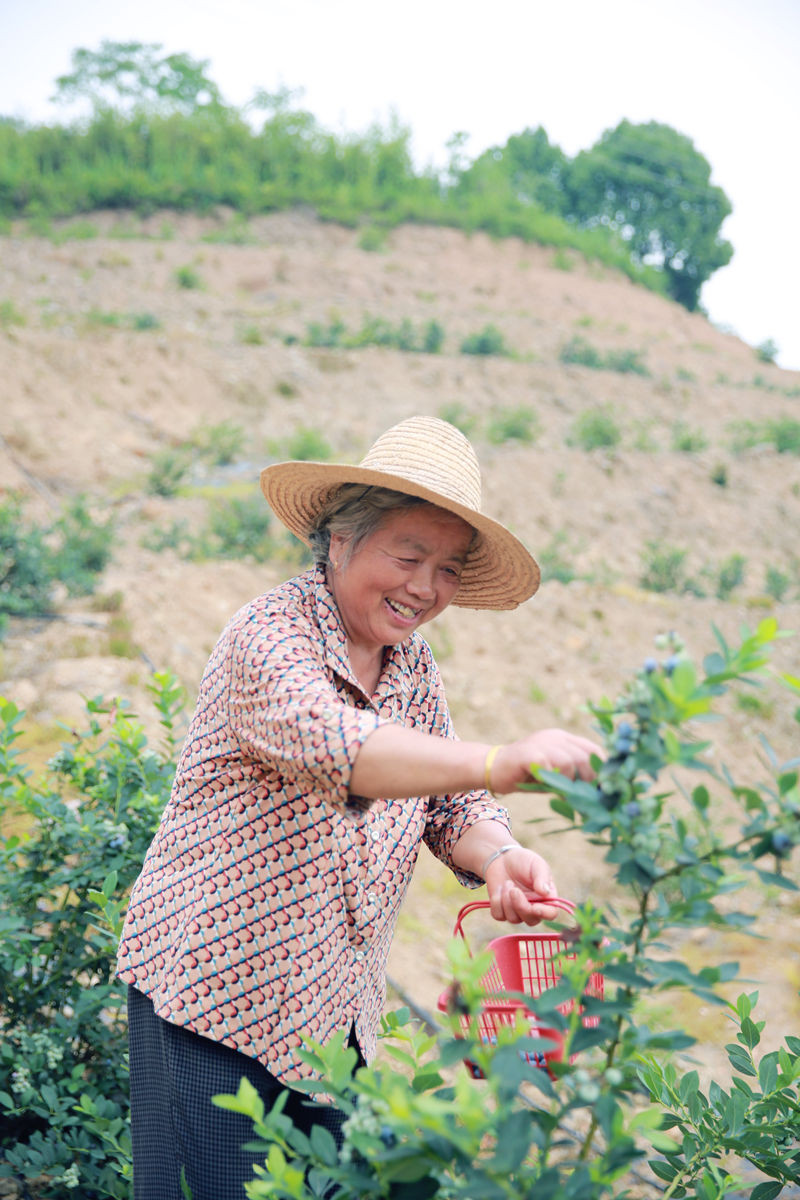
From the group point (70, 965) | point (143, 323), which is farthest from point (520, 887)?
point (143, 323)

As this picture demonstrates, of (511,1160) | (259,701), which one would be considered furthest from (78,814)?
(511,1160)

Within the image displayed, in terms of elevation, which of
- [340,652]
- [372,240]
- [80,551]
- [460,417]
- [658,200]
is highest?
[658,200]

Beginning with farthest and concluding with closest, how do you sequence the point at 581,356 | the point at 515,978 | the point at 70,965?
the point at 581,356 < the point at 70,965 < the point at 515,978

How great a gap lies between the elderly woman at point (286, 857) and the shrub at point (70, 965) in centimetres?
33

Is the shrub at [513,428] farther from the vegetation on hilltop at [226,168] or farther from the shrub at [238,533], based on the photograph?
the vegetation on hilltop at [226,168]

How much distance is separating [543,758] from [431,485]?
0.69m

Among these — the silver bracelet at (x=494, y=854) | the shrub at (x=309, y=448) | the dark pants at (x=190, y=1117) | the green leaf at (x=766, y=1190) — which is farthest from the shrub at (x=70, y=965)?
the shrub at (x=309, y=448)

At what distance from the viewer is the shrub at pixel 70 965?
183 centimetres

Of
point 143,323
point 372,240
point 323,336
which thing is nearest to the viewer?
point 143,323

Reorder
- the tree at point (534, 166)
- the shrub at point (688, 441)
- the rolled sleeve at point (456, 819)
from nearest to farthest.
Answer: the rolled sleeve at point (456, 819), the shrub at point (688, 441), the tree at point (534, 166)

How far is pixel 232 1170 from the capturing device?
1.50 metres

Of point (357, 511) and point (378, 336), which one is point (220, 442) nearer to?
point (378, 336)

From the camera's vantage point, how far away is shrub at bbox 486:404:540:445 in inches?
471

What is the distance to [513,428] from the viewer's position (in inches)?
476
